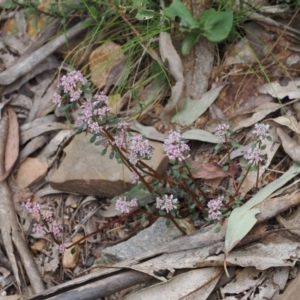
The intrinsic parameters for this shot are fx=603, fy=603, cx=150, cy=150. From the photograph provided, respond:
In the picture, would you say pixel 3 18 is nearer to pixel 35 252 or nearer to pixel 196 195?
pixel 35 252

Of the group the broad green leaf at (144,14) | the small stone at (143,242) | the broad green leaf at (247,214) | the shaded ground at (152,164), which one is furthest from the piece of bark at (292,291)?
the broad green leaf at (144,14)

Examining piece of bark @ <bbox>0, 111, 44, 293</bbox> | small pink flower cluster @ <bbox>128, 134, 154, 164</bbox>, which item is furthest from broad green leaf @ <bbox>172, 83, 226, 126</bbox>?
piece of bark @ <bbox>0, 111, 44, 293</bbox>

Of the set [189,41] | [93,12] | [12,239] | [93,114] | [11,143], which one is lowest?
[12,239]

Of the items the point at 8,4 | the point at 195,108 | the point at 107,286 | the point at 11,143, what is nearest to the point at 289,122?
the point at 195,108

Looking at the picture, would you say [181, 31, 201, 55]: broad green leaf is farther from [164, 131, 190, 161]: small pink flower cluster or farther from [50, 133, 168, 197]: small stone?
[164, 131, 190, 161]: small pink flower cluster

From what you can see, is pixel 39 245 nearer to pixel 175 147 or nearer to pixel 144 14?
pixel 175 147

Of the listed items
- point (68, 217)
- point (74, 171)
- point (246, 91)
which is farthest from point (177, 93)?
point (68, 217)

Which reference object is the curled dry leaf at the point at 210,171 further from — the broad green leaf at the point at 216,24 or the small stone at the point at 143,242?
the broad green leaf at the point at 216,24

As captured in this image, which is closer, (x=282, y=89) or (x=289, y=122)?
(x=289, y=122)
